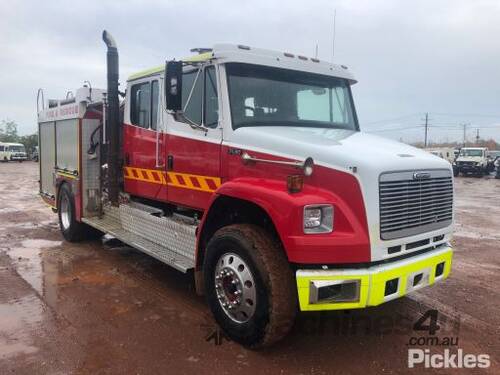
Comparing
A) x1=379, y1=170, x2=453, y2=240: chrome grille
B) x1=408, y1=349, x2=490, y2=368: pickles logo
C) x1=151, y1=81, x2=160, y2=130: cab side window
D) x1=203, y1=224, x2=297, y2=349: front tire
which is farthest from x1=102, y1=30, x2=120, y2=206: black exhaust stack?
x1=408, y1=349, x2=490, y2=368: pickles logo

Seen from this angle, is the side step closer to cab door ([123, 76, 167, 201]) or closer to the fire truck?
the fire truck

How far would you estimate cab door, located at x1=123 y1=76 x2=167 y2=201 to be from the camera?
5777 mm

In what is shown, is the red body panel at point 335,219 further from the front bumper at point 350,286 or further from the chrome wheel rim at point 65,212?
the chrome wheel rim at point 65,212

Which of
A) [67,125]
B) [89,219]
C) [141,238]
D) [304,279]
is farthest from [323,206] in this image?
[67,125]

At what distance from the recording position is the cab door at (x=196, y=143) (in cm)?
475

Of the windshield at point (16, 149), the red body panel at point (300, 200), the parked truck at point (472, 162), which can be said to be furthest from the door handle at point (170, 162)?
the windshield at point (16, 149)

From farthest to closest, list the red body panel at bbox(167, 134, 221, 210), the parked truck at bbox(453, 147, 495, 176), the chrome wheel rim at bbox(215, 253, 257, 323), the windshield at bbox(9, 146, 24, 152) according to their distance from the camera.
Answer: the windshield at bbox(9, 146, 24, 152) → the parked truck at bbox(453, 147, 495, 176) → the red body panel at bbox(167, 134, 221, 210) → the chrome wheel rim at bbox(215, 253, 257, 323)

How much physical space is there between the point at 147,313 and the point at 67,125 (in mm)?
4599

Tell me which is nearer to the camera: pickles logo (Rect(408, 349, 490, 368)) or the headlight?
the headlight

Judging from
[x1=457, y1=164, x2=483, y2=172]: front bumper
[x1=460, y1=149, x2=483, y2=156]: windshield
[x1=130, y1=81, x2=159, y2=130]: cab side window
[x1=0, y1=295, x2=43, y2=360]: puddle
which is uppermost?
[x1=130, y1=81, x2=159, y2=130]: cab side window

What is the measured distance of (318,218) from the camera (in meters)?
3.66

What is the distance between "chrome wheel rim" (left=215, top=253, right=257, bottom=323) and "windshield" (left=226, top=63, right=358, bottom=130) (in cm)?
136

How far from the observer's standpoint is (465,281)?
20.3ft

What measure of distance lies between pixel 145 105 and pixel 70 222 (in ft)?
10.5
